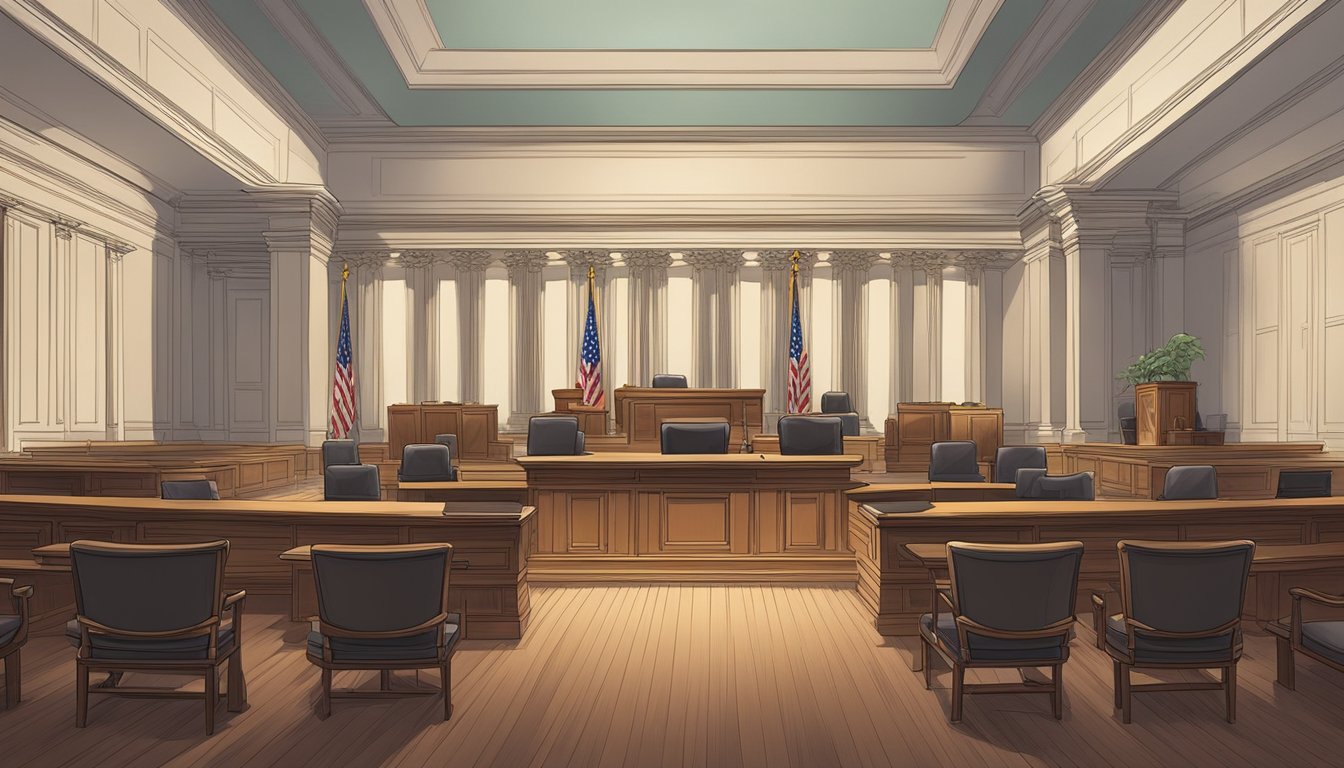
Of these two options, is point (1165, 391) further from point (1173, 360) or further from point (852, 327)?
point (852, 327)

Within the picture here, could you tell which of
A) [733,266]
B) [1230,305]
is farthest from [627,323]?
[1230,305]

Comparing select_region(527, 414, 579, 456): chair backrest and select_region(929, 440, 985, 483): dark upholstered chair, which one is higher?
select_region(527, 414, 579, 456): chair backrest

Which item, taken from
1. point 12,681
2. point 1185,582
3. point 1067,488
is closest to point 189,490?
point 12,681

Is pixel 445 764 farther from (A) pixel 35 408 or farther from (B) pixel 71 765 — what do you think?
(A) pixel 35 408

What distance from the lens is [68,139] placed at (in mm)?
10773

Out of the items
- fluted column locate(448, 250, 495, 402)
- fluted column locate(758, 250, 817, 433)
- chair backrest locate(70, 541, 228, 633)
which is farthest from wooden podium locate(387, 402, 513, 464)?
chair backrest locate(70, 541, 228, 633)

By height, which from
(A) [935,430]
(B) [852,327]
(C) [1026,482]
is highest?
(B) [852,327]

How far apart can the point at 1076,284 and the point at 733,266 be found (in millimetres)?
5877

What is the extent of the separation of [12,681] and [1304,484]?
8544 millimetres

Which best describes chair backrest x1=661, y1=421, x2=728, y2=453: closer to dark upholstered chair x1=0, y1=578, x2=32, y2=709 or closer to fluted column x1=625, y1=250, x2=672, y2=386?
dark upholstered chair x1=0, y1=578, x2=32, y2=709

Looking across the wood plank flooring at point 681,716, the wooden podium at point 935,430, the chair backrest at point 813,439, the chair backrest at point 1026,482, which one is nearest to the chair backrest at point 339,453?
the wood plank flooring at point 681,716

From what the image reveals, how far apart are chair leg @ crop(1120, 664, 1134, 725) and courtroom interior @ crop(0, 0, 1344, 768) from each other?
0.08 ft

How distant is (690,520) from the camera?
6742mm

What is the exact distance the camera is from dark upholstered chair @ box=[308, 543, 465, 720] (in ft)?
11.9
